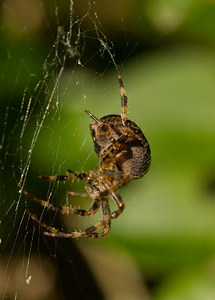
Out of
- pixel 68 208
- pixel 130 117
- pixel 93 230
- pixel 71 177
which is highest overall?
pixel 130 117

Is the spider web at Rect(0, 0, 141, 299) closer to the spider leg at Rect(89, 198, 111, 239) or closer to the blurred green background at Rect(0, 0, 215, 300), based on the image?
the blurred green background at Rect(0, 0, 215, 300)

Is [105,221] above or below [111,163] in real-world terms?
below

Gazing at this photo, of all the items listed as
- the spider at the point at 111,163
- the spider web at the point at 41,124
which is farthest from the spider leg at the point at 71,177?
the spider web at the point at 41,124

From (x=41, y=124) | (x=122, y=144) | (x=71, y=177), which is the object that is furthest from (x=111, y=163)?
(x=41, y=124)

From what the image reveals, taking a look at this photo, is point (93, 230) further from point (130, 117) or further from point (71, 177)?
point (130, 117)

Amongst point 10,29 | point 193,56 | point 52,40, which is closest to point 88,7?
point 52,40

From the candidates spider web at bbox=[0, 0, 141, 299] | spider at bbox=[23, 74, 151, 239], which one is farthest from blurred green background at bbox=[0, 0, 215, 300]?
spider at bbox=[23, 74, 151, 239]

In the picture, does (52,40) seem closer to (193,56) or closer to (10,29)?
(10,29)
